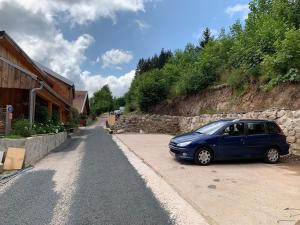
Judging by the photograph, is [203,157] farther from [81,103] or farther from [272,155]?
[81,103]

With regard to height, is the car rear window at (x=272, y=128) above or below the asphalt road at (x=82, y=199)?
above

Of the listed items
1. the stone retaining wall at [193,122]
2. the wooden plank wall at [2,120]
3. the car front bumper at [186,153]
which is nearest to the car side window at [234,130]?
the car front bumper at [186,153]

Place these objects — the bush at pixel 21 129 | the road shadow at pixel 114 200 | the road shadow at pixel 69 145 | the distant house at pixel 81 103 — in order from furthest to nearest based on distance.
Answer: the distant house at pixel 81 103 → the road shadow at pixel 69 145 → the bush at pixel 21 129 → the road shadow at pixel 114 200

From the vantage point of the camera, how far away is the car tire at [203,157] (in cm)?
1152

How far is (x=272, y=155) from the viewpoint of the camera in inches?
479

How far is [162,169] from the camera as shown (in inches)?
419

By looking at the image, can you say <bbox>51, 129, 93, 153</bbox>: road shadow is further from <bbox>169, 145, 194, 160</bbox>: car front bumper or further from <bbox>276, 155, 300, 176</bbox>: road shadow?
<bbox>276, 155, 300, 176</bbox>: road shadow

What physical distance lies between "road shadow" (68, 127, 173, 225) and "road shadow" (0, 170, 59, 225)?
0.48 metres

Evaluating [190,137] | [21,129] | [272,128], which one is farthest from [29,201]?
[272,128]

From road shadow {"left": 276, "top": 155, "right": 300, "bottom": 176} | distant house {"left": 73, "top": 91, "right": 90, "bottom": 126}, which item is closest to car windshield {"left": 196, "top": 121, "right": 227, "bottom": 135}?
road shadow {"left": 276, "top": 155, "right": 300, "bottom": 176}

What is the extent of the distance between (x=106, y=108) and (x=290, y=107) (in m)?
88.8

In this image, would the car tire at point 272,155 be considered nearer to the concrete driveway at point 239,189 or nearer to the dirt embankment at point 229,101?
the concrete driveway at point 239,189

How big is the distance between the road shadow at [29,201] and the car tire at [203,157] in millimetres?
4736

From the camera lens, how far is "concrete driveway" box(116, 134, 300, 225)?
6027 mm
